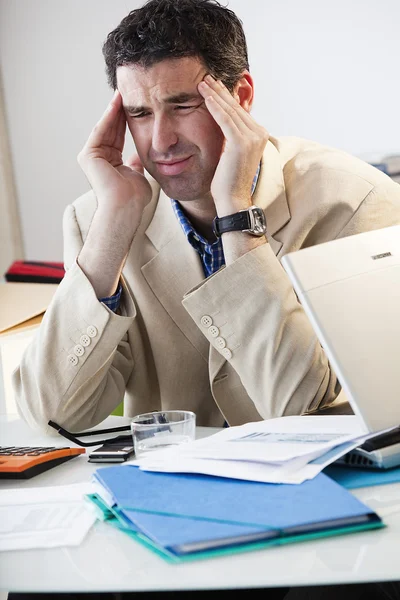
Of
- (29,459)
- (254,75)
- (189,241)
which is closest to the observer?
(29,459)

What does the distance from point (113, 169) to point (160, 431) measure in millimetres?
667

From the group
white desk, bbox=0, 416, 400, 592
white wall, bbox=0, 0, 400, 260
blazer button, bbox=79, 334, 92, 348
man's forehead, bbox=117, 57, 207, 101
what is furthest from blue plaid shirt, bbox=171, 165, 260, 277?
white wall, bbox=0, 0, 400, 260

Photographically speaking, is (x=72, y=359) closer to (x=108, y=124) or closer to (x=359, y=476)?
(x=108, y=124)

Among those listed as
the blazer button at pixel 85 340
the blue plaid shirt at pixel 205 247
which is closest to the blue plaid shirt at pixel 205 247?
the blue plaid shirt at pixel 205 247

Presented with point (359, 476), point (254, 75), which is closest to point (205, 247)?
point (359, 476)

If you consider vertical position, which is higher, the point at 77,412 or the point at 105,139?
the point at 105,139

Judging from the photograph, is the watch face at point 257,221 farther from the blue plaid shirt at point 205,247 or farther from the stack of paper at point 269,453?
the stack of paper at point 269,453

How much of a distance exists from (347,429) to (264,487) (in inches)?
7.0

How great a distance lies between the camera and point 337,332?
0.89 meters

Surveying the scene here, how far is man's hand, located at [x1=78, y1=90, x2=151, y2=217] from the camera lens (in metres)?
1.49

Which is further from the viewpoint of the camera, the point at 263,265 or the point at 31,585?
the point at 263,265

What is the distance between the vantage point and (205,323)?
1.28 metres

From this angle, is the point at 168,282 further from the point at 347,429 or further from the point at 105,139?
the point at 347,429

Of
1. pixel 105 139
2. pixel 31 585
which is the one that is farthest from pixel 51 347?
pixel 31 585
